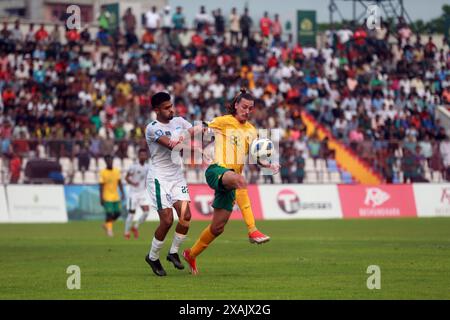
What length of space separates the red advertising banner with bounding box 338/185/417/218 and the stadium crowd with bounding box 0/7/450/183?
0.58 m

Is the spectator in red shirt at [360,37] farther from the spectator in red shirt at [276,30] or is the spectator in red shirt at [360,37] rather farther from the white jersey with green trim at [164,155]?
the white jersey with green trim at [164,155]

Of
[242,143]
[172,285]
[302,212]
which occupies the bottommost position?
[302,212]

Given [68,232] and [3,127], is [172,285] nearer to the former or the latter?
[68,232]

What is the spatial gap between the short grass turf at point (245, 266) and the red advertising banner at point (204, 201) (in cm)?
712

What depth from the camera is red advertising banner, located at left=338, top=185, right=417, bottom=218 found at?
40.6 metres

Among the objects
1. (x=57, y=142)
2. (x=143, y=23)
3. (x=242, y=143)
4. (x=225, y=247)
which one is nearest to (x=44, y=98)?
(x=57, y=142)

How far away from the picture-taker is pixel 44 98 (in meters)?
42.8

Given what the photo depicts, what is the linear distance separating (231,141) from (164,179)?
1172mm

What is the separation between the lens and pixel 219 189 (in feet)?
54.2

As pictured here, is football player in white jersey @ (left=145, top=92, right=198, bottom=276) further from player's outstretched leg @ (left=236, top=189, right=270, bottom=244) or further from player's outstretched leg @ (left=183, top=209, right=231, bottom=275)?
player's outstretched leg @ (left=236, top=189, right=270, bottom=244)

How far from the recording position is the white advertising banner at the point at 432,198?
4112 centimetres

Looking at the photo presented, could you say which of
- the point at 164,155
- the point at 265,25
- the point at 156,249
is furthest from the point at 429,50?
the point at 156,249

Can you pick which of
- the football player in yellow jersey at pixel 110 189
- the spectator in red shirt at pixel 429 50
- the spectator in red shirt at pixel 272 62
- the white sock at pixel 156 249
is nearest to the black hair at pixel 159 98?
the white sock at pixel 156 249
